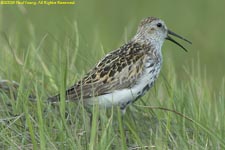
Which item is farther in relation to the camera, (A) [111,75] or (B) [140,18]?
(B) [140,18]

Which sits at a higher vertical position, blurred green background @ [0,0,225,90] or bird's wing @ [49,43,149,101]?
blurred green background @ [0,0,225,90]


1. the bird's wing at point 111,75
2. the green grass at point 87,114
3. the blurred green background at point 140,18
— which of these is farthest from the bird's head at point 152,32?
the blurred green background at point 140,18

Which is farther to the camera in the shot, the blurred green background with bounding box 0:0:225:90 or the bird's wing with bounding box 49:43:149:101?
the blurred green background with bounding box 0:0:225:90

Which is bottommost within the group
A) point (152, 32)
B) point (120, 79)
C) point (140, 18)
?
point (120, 79)

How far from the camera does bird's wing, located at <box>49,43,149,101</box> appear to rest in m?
7.16

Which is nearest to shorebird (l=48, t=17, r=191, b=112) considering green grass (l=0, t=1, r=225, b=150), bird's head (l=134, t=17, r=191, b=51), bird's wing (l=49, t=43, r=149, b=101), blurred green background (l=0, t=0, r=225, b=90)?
bird's wing (l=49, t=43, r=149, b=101)

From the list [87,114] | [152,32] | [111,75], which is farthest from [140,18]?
[87,114]

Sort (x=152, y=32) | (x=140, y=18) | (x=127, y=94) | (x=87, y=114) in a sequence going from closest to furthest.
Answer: (x=87, y=114), (x=127, y=94), (x=152, y=32), (x=140, y=18)

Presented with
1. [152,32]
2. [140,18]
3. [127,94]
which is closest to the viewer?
[127,94]

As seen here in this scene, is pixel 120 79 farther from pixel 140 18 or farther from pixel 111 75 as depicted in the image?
pixel 140 18

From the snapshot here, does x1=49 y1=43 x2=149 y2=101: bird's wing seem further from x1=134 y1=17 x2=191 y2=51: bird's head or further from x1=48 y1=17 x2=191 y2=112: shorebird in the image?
x1=134 y1=17 x2=191 y2=51: bird's head

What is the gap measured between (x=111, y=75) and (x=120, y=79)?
0.29ft

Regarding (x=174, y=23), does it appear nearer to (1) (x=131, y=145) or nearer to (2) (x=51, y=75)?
(2) (x=51, y=75)

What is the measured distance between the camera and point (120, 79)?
7266mm
